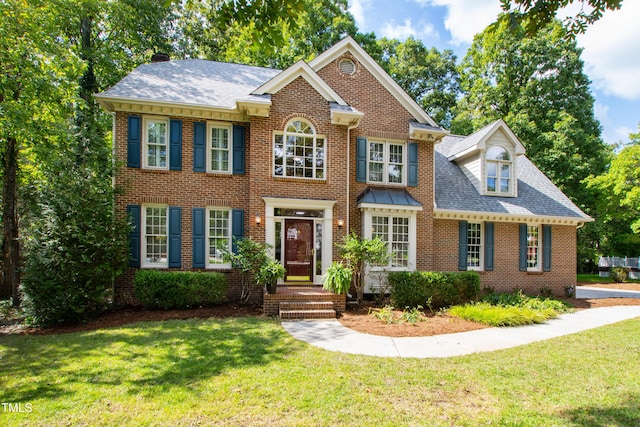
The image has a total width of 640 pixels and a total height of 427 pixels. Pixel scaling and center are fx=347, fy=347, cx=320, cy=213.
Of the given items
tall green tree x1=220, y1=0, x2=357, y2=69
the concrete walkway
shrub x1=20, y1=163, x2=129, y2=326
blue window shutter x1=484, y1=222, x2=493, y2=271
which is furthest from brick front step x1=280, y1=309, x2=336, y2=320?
tall green tree x1=220, y1=0, x2=357, y2=69

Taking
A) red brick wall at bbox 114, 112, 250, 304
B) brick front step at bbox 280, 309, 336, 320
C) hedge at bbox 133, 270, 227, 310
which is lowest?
brick front step at bbox 280, 309, 336, 320

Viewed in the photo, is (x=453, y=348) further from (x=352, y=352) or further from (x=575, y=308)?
(x=575, y=308)

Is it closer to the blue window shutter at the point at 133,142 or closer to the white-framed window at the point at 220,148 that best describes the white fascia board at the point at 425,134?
the white-framed window at the point at 220,148

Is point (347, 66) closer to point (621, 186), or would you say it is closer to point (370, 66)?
point (370, 66)

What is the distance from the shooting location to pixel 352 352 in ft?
21.2

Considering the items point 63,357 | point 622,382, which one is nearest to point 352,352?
point 622,382

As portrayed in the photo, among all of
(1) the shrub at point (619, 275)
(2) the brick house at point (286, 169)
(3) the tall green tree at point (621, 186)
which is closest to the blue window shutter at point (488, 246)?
(2) the brick house at point (286, 169)

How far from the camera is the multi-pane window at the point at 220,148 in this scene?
1134 centimetres

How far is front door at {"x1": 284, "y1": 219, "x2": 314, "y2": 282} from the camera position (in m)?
11.4

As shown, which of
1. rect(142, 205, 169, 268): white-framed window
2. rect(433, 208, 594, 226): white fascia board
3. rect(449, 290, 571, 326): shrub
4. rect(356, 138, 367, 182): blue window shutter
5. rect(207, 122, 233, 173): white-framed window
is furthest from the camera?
rect(433, 208, 594, 226): white fascia board

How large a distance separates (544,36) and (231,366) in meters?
28.4

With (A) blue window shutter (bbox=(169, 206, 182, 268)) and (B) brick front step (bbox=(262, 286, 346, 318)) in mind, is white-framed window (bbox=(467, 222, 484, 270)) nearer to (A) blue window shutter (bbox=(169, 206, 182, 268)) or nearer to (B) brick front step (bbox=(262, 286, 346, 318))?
(B) brick front step (bbox=(262, 286, 346, 318))

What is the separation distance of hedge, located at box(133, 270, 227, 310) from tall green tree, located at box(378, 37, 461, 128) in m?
24.4

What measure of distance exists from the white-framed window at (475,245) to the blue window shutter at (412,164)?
3094mm
